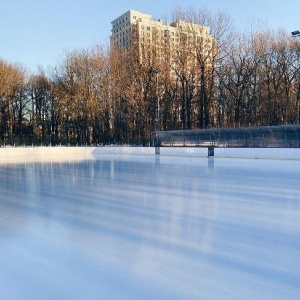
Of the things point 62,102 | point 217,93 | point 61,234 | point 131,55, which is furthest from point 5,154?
point 61,234

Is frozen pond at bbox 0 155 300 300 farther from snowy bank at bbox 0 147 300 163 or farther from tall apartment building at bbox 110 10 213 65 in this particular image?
tall apartment building at bbox 110 10 213 65

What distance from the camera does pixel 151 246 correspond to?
12.1 ft

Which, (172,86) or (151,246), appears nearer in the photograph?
(151,246)

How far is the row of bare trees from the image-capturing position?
29547mm

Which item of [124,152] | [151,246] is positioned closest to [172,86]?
[124,152]

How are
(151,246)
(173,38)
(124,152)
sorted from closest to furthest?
(151,246) < (124,152) < (173,38)

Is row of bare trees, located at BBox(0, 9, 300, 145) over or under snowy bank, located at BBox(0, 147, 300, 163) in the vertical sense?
→ over

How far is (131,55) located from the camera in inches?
1275

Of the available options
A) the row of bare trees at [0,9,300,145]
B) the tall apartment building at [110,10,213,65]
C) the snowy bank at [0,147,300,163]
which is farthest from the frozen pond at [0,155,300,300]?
the tall apartment building at [110,10,213,65]

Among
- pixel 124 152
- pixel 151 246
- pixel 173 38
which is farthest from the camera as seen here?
pixel 173 38

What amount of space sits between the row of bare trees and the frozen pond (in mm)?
20333

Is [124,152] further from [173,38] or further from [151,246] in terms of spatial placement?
[151,246]

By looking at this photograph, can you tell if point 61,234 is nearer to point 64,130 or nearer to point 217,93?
point 217,93

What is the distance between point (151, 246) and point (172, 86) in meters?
30.3
